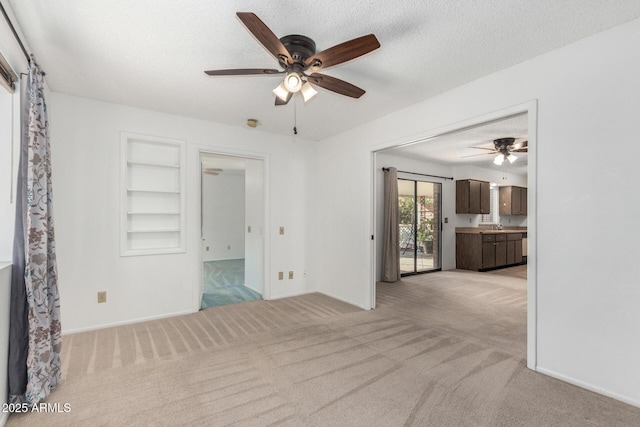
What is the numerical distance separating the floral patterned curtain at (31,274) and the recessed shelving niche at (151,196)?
1.46 m

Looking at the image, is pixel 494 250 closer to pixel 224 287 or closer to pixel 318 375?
pixel 224 287

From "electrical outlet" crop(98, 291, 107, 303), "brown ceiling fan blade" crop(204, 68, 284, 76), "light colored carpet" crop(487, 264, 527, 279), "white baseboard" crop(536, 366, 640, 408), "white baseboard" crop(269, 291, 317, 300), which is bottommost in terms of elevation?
"light colored carpet" crop(487, 264, 527, 279)

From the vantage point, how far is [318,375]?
2.29 metres

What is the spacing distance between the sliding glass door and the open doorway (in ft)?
10.1

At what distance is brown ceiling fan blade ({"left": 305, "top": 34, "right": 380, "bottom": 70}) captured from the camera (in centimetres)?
173

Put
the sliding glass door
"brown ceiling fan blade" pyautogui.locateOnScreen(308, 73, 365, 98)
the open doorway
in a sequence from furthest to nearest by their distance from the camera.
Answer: the sliding glass door < the open doorway < "brown ceiling fan blade" pyautogui.locateOnScreen(308, 73, 365, 98)

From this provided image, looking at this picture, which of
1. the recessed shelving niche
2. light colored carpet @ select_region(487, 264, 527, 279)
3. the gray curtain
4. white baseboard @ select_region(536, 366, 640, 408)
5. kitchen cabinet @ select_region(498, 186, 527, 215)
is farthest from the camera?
kitchen cabinet @ select_region(498, 186, 527, 215)

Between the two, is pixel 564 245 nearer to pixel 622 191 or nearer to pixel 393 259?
pixel 622 191

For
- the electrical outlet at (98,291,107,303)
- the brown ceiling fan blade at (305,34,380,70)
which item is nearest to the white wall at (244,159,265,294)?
the electrical outlet at (98,291,107,303)

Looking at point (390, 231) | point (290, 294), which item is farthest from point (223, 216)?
point (390, 231)

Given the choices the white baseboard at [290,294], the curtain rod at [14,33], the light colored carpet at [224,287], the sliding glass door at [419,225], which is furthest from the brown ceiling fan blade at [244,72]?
the sliding glass door at [419,225]

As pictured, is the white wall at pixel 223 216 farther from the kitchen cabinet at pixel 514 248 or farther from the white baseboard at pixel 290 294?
the kitchen cabinet at pixel 514 248

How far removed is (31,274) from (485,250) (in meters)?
7.28

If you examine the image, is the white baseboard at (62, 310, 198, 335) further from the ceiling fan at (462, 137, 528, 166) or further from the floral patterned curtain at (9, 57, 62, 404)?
the ceiling fan at (462, 137, 528, 166)
